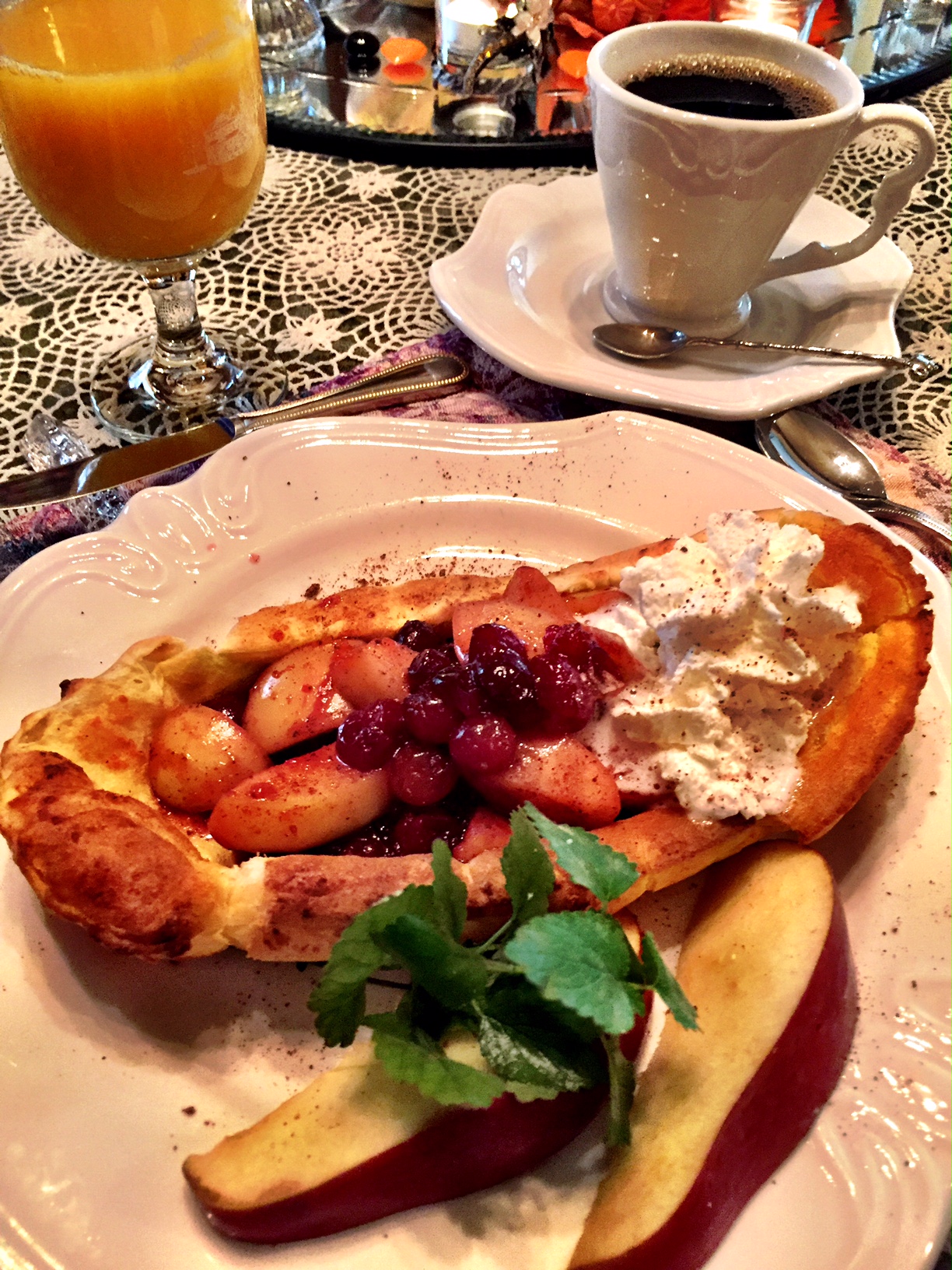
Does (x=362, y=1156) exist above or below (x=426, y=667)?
below

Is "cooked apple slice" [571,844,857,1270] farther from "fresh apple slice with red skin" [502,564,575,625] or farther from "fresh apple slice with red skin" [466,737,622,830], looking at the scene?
"fresh apple slice with red skin" [502,564,575,625]

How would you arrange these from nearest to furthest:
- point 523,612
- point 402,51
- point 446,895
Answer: point 446,895 → point 523,612 → point 402,51

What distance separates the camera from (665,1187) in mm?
1209

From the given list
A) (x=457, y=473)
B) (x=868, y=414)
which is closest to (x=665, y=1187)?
(x=457, y=473)

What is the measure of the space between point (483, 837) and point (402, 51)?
3688mm

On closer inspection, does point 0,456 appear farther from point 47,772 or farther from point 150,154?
point 47,772

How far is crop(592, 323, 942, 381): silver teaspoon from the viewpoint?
8.00 feet

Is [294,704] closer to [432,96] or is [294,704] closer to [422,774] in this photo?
[422,774]

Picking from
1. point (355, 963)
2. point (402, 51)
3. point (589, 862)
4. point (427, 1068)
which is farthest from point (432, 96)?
point (427, 1068)

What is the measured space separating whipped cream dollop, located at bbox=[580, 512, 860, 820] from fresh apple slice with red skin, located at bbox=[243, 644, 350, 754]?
0.49m

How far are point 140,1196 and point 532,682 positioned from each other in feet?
3.12

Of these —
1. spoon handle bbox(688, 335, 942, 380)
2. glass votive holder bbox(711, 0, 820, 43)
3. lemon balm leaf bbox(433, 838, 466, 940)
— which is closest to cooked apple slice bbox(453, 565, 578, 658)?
lemon balm leaf bbox(433, 838, 466, 940)

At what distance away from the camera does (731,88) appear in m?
2.49

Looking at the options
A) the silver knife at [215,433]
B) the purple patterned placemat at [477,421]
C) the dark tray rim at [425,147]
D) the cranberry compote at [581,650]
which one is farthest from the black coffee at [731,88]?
the cranberry compote at [581,650]
